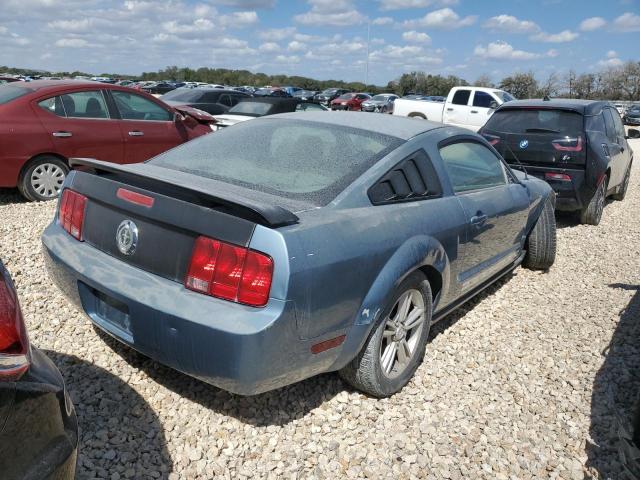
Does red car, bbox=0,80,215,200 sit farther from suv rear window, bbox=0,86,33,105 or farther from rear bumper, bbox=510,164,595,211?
rear bumper, bbox=510,164,595,211

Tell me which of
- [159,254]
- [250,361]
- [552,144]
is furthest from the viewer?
[552,144]

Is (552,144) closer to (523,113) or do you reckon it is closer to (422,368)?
(523,113)

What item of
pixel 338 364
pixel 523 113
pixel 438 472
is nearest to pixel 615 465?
pixel 438 472

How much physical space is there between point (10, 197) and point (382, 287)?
588cm

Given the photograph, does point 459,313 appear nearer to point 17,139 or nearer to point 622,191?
point 17,139

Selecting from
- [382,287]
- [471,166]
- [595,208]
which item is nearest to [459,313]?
[471,166]

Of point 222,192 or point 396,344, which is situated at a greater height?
point 222,192

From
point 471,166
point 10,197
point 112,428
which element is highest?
point 471,166

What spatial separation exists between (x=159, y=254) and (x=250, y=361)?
64 centimetres

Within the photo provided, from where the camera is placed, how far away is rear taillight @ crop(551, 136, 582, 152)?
685 cm

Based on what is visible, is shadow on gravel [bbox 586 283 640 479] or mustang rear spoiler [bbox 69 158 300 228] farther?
shadow on gravel [bbox 586 283 640 479]

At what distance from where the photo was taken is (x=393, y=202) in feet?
9.82

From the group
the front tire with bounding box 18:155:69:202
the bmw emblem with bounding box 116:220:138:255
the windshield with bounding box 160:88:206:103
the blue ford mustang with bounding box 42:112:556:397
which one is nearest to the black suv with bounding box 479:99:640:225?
the blue ford mustang with bounding box 42:112:556:397

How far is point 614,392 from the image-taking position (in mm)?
3326
